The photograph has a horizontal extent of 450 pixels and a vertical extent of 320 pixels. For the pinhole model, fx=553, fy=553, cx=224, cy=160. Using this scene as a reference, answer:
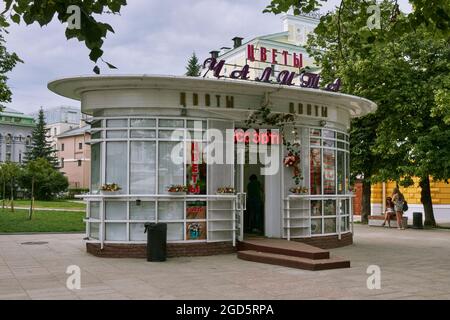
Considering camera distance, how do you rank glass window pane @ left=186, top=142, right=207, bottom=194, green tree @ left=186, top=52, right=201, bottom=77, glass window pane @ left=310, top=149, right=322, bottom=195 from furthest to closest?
green tree @ left=186, top=52, right=201, bottom=77
glass window pane @ left=310, top=149, right=322, bottom=195
glass window pane @ left=186, top=142, right=207, bottom=194

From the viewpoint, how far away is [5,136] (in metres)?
90.7

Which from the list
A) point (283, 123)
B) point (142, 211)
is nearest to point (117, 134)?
point (142, 211)

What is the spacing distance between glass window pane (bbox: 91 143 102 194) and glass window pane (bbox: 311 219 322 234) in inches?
231

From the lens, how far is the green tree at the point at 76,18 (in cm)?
605

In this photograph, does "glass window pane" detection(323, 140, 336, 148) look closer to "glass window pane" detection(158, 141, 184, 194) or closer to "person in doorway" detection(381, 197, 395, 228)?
"glass window pane" detection(158, 141, 184, 194)

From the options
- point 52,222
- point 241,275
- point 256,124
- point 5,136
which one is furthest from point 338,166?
point 5,136

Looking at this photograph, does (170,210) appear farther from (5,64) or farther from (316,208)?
(5,64)

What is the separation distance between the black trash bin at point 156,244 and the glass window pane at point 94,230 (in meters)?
1.92

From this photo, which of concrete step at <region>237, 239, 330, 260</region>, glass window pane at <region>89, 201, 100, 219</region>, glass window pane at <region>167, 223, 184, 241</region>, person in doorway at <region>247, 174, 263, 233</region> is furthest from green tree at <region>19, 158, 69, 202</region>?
concrete step at <region>237, 239, 330, 260</region>

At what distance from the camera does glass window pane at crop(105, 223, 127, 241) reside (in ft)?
44.3

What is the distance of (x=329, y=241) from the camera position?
1561 centimetres

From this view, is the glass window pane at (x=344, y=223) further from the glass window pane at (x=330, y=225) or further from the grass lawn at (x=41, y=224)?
the grass lawn at (x=41, y=224)

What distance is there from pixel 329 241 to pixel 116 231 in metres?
5.99

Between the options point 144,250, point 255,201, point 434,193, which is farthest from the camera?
point 434,193
